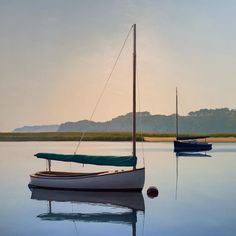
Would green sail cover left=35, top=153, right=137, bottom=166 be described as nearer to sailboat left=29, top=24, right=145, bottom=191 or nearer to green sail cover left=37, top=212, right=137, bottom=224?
sailboat left=29, top=24, right=145, bottom=191

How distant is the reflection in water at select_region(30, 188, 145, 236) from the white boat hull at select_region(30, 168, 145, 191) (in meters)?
0.37

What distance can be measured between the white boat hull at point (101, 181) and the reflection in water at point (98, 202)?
369 millimetres

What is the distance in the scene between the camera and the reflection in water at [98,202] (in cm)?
1963

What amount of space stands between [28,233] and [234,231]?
8.88m

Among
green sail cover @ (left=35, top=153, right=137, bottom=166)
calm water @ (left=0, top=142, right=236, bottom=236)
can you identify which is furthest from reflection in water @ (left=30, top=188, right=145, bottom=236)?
green sail cover @ (left=35, top=153, right=137, bottom=166)

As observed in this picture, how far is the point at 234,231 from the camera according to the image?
17.2 m

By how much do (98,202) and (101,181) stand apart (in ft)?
8.96

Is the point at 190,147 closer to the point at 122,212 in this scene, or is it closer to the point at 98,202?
the point at 98,202

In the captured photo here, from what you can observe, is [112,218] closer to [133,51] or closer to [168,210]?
[168,210]

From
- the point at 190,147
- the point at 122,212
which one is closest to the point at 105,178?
the point at 122,212

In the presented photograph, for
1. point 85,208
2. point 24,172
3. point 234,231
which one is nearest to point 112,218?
point 85,208

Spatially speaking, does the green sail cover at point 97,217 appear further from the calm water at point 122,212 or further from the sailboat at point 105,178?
the sailboat at point 105,178

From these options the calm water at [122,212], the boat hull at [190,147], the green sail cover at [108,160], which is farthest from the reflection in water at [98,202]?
the boat hull at [190,147]

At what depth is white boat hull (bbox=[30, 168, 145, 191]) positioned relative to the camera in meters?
26.0
